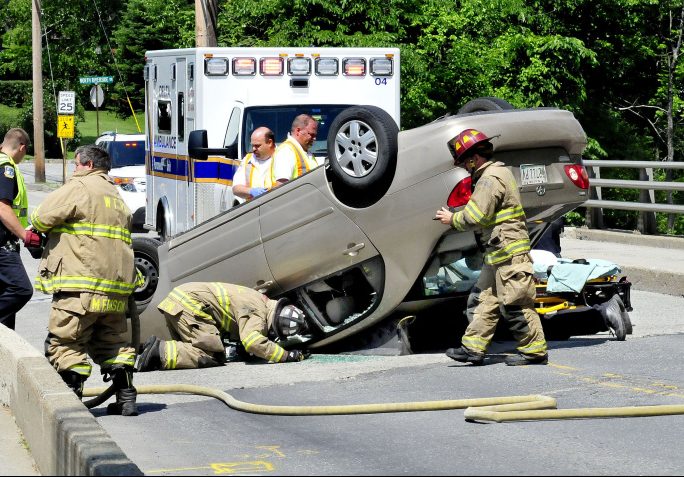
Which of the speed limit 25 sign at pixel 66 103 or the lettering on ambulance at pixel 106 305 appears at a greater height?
the lettering on ambulance at pixel 106 305

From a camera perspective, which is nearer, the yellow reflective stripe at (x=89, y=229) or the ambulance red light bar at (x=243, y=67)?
the yellow reflective stripe at (x=89, y=229)

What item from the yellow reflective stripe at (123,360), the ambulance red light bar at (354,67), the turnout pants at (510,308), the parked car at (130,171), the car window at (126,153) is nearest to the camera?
the yellow reflective stripe at (123,360)

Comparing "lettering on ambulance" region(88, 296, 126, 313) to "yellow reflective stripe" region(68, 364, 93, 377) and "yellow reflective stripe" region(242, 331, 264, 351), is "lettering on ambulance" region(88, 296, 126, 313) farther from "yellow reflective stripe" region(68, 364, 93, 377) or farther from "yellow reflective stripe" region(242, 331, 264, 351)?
"yellow reflective stripe" region(242, 331, 264, 351)

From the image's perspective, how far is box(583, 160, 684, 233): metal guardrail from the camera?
55.6ft

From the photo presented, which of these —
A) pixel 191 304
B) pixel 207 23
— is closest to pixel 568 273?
pixel 191 304

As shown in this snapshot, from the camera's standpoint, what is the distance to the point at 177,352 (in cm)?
982

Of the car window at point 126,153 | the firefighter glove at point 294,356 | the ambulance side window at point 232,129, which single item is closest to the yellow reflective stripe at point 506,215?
the firefighter glove at point 294,356

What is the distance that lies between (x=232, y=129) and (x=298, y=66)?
1235 mm

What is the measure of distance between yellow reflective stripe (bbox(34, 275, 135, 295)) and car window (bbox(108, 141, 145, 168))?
1684cm

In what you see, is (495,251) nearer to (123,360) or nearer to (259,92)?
(123,360)

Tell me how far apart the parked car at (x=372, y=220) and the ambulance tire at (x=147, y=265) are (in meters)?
0.70

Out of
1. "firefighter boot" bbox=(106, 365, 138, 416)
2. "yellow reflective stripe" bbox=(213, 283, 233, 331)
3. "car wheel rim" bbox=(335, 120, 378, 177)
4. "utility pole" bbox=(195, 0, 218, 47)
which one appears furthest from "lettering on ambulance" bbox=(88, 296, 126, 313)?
"utility pole" bbox=(195, 0, 218, 47)

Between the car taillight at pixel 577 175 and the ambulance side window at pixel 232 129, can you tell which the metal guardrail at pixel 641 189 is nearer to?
the ambulance side window at pixel 232 129

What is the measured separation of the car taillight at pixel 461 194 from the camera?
944 cm
